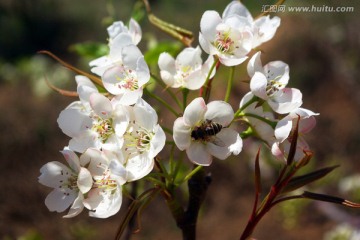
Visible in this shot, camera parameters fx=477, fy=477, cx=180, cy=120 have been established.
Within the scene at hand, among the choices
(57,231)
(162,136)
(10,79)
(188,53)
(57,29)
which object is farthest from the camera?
(57,29)

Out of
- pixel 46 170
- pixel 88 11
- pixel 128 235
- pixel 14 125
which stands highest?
pixel 46 170

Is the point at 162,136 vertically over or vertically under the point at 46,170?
over

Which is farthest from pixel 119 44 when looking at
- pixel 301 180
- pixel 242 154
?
pixel 242 154

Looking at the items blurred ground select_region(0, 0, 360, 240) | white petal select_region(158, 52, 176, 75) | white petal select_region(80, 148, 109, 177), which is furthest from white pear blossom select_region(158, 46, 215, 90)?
blurred ground select_region(0, 0, 360, 240)

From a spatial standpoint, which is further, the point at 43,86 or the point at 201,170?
the point at 43,86

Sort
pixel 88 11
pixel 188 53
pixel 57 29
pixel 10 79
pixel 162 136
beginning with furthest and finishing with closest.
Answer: pixel 88 11
pixel 57 29
pixel 10 79
pixel 188 53
pixel 162 136

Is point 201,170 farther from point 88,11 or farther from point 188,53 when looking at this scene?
point 88,11

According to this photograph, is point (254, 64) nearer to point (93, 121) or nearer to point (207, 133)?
point (207, 133)

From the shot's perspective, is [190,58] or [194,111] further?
[190,58]

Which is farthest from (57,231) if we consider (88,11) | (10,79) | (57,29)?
(88,11)
